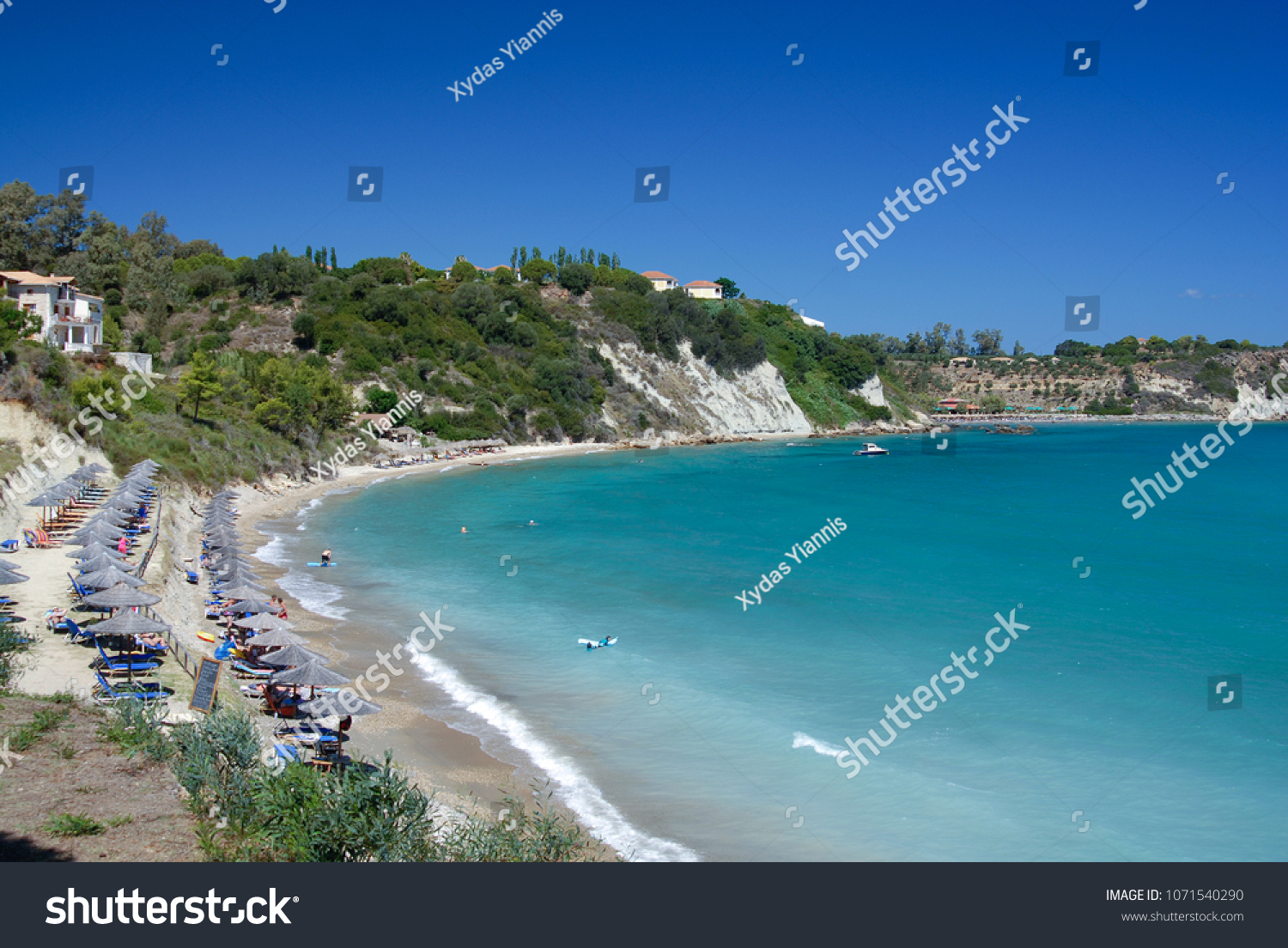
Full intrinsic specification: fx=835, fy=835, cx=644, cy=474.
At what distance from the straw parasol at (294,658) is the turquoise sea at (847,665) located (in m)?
2.93

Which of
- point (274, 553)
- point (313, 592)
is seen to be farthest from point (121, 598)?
point (274, 553)

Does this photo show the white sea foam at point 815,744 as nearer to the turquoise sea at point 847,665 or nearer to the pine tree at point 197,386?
the turquoise sea at point 847,665

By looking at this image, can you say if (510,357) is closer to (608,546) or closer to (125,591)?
(608,546)

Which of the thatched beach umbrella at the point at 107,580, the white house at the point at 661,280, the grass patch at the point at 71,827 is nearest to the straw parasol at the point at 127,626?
the thatched beach umbrella at the point at 107,580

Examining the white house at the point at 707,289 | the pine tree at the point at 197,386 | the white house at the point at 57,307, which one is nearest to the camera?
the white house at the point at 57,307

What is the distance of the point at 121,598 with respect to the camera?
57.2 ft

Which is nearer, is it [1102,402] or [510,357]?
[510,357]

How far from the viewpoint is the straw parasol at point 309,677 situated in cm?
1498

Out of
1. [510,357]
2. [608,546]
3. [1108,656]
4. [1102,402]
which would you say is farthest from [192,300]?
[1102,402]

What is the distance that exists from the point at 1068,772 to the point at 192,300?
287ft

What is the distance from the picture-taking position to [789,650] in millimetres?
21750

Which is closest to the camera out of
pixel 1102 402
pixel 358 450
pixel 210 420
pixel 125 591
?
pixel 125 591

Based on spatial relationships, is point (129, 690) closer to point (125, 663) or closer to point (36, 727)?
point (125, 663)
